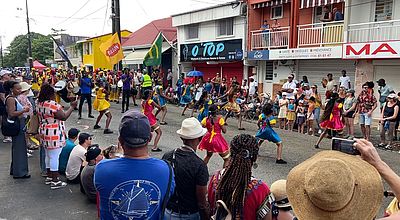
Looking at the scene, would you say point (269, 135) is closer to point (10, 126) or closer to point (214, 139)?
point (214, 139)

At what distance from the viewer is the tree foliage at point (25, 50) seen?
75938mm

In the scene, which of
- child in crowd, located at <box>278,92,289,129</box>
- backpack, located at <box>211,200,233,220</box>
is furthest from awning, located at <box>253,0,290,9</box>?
backpack, located at <box>211,200,233,220</box>

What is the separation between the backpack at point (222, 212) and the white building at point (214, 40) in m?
18.0

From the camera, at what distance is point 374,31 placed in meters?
14.7

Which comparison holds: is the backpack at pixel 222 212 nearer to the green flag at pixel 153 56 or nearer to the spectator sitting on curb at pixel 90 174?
the spectator sitting on curb at pixel 90 174

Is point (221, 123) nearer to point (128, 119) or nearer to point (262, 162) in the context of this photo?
point (262, 162)

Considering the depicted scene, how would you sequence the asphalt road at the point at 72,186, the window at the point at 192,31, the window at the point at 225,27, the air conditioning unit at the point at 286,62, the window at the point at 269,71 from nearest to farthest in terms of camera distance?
the asphalt road at the point at 72,186
the air conditioning unit at the point at 286,62
the window at the point at 269,71
the window at the point at 225,27
the window at the point at 192,31

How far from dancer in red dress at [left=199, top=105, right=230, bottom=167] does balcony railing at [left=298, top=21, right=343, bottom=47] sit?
10.6 meters

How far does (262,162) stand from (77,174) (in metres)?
4.06

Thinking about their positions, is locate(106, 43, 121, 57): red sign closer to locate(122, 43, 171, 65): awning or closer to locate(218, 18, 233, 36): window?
locate(218, 18, 233, 36): window

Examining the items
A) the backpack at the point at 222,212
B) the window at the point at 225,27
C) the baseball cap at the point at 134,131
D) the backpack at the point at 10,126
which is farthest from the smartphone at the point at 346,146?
the window at the point at 225,27

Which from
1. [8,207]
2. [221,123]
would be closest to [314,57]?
[221,123]

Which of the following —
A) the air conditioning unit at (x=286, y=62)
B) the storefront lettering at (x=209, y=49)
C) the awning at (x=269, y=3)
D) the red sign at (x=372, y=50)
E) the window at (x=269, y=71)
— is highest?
the awning at (x=269, y=3)

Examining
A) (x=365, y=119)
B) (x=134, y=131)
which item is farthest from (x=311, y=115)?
(x=134, y=131)
